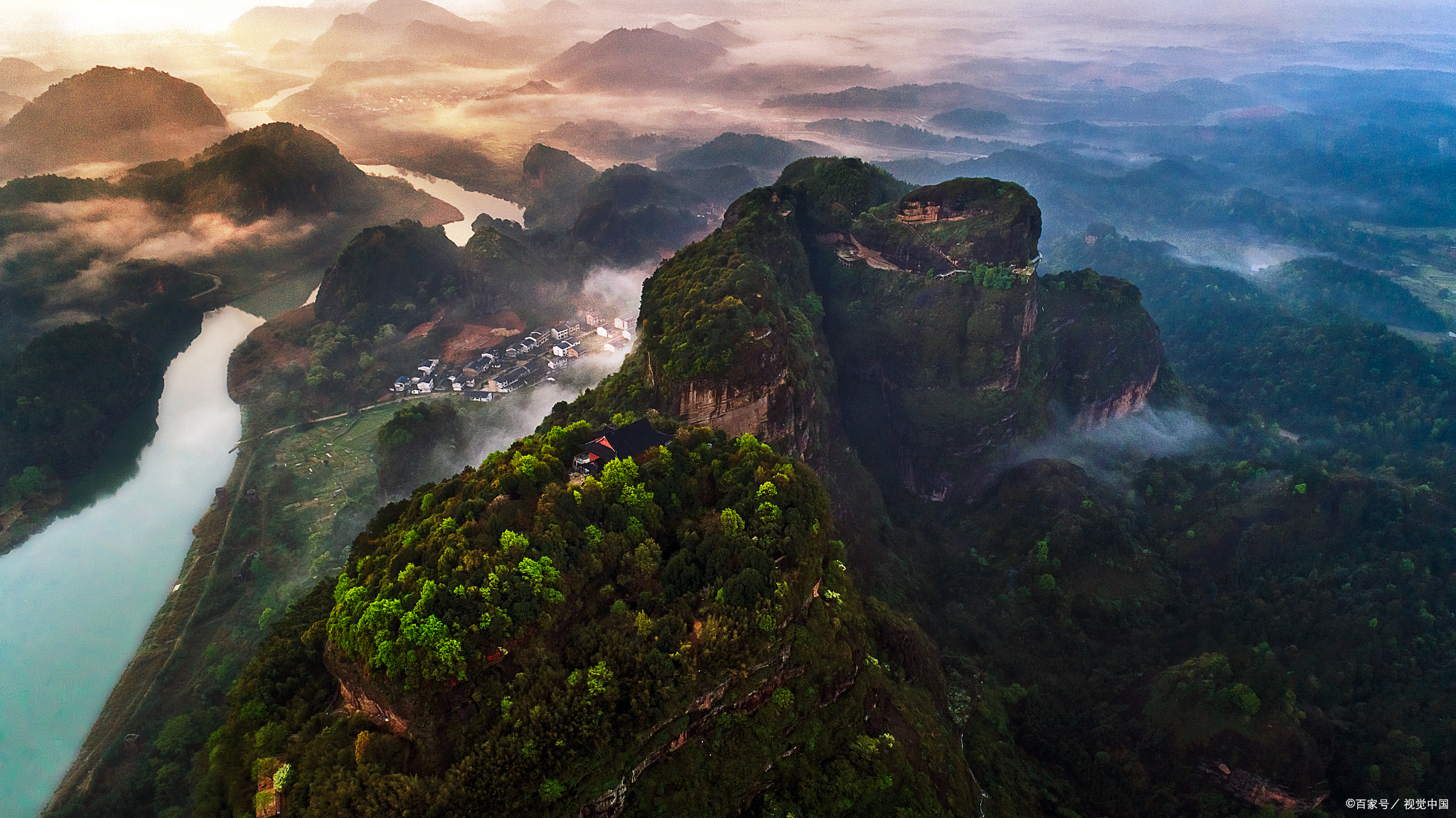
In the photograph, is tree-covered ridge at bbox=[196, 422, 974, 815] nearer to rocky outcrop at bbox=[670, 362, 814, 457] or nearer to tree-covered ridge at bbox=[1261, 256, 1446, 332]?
rocky outcrop at bbox=[670, 362, 814, 457]

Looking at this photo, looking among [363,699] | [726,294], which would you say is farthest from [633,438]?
[726,294]

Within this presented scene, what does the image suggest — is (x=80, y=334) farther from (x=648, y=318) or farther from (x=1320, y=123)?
(x=1320, y=123)

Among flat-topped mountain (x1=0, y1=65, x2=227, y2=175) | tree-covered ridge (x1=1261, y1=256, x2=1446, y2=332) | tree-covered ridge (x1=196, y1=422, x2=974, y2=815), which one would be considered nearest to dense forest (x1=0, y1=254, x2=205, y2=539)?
flat-topped mountain (x1=0, y1=65, x2=227, y2=175)

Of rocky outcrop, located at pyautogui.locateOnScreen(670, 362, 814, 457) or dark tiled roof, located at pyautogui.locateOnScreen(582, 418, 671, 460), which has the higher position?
dark tiled roof, located at pyautogui.locateOnScreen(582, 418, 671, 460)

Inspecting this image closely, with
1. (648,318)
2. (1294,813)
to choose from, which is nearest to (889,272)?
(648,318)

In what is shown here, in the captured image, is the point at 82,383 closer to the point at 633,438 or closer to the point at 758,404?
the point at 633,438

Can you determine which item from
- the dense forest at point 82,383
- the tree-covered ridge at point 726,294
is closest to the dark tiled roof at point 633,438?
the tree-covered ridge at point 726,294
